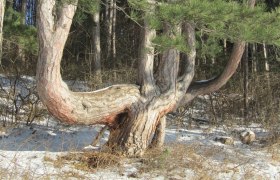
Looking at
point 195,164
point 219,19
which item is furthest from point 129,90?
point 219,19

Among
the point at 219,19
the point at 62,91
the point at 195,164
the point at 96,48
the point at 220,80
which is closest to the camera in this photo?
the point at 219,19

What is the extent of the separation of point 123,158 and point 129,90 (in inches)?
39.1

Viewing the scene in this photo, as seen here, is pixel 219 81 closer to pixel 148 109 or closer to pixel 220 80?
pixel 220 80

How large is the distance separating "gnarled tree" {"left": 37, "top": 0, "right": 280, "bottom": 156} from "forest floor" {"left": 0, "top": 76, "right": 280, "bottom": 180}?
1.36 feet

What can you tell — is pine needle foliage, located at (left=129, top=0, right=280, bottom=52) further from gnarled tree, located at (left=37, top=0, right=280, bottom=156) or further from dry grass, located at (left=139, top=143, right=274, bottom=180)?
dry grass, located at (left=139, top=143, right=274, bottom=180)

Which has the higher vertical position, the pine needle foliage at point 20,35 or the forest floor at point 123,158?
the pine needle foliage at point 20,35

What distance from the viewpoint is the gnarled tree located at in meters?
5.34

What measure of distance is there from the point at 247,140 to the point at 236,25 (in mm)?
3534

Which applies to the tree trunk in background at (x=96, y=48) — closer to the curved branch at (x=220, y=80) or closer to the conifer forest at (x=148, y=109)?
the conifer forest at (x=148, y=109)

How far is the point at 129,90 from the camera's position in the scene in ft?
21.1

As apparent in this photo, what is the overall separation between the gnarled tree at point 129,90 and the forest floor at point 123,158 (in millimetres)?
414

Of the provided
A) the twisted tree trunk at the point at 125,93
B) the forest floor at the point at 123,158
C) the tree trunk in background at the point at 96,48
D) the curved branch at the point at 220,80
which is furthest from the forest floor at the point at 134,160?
the tree trunk in background at the point at 96,48

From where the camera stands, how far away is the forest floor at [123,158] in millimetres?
5668

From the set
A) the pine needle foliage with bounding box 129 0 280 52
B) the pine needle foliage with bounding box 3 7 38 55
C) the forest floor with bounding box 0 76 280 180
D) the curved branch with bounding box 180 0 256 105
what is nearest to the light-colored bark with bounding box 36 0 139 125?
the forest floor with bounding box 0 76 280 180
